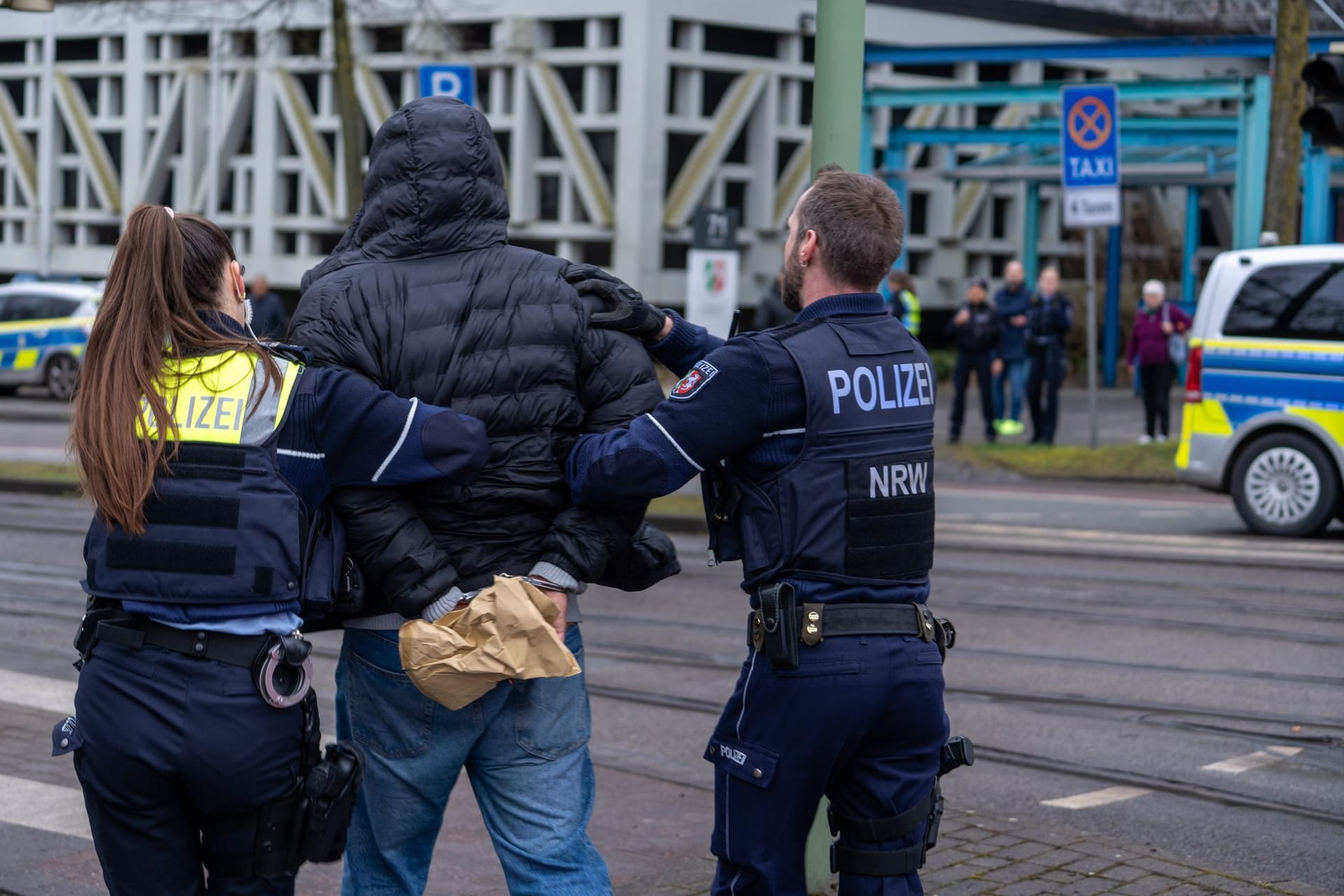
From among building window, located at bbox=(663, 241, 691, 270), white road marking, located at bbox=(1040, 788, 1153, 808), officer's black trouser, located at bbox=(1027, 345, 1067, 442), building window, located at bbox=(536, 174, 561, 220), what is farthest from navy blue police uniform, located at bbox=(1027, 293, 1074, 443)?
A: white road marking, located at bbox=(1040, 788, 1153, 808)

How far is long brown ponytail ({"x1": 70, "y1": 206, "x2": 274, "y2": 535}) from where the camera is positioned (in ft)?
10.0

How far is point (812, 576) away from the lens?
11.1ft

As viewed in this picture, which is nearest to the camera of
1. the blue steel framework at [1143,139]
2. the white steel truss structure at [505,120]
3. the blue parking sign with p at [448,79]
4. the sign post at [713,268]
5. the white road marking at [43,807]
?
the white road marking at [43,807]

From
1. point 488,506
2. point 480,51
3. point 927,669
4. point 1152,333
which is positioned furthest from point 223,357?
point 480,51

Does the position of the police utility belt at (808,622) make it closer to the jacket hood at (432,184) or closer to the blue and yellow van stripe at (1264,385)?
the jacket hood at (432,184)

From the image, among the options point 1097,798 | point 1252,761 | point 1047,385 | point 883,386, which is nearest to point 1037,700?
point 1252,761

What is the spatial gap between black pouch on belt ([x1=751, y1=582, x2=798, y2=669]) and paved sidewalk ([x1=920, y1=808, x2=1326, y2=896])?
1.79m

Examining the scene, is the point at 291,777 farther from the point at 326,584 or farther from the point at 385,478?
the point at 385,478

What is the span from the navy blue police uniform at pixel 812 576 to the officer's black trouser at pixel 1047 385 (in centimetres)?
1669

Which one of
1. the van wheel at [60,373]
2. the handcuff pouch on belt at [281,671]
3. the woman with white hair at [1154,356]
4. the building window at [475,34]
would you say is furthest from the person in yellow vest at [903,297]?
the handcuff pouch on belt at [281,671]

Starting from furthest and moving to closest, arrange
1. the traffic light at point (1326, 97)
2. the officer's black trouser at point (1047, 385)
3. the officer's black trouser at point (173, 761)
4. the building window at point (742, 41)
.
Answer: the building window at point (742, 41)
the officer's black trouser at point (1047, 385)
the traffic light at point (1326, 97)
the officer's black trouser at point (173, 761)

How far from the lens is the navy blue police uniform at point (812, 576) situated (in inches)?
132

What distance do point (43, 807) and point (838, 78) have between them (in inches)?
129

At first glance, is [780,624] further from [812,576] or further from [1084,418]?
[1084,418]
